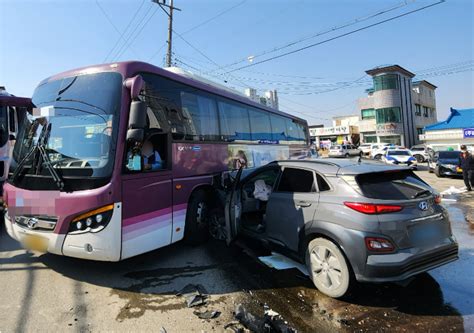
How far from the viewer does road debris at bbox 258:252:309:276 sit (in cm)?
477

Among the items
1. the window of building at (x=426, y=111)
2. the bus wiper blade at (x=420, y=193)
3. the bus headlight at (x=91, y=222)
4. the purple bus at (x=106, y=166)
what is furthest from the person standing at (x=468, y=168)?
the window of building at (x=426, y=111)

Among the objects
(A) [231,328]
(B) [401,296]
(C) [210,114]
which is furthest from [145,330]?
(C) [210,114]

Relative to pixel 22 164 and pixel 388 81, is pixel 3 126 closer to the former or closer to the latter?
pixel 22 164

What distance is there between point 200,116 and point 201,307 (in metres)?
3.72

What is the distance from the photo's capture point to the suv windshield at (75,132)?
4.28 m

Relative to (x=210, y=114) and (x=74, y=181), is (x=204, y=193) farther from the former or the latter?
(x=74, y=181)

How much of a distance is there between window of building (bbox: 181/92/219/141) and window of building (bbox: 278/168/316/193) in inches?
78.7

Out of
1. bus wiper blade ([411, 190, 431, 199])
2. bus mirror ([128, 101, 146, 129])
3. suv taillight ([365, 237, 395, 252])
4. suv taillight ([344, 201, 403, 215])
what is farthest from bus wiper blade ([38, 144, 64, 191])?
bus wiper blade ([411, 190, 431, 199])

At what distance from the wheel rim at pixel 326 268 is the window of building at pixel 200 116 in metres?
3.07

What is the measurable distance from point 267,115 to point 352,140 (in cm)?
5466

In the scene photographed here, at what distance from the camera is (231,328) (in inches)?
136

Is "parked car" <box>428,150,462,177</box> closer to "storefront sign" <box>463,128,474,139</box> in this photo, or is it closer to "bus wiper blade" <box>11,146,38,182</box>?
"storefront sign" <box>463,128,474,139</box>

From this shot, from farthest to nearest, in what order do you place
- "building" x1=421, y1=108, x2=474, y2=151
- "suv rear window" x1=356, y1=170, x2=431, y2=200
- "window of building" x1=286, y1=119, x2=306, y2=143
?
"building" x1=421, y1=108, x2=474, y2=151, "window of building" x1=286, y1=119, x2=306, y2=143, "suv rear window" x1=356, y1=170, x2=431, y2=200

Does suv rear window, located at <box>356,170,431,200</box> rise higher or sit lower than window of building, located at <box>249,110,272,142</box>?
lower
